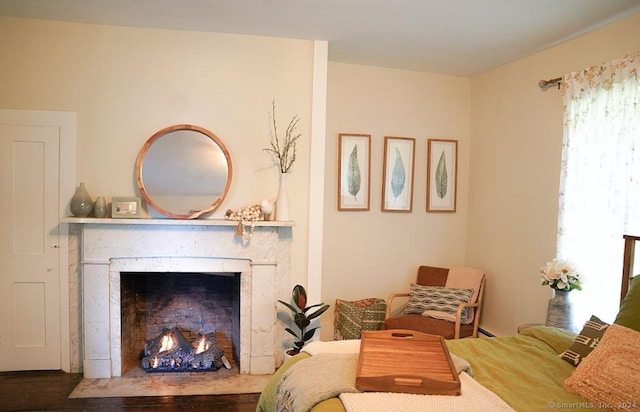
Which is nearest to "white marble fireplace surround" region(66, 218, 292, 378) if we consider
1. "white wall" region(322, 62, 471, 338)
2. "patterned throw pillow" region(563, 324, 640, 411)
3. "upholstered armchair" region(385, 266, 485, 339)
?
"white wall" region(322, 62, 471, 338)

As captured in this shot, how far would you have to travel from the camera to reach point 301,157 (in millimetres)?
3670

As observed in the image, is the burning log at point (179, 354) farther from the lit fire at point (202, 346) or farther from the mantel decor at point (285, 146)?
the mantel decor at point (285, 146)

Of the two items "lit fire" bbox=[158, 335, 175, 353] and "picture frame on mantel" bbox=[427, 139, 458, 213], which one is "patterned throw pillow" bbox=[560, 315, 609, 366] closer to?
"picture frame on mantel" bbox=[427, 139, 458, 213]

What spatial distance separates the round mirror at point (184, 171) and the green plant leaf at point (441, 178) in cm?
224

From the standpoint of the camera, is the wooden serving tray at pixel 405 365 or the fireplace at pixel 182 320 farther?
the fireplace at pixel 182 320

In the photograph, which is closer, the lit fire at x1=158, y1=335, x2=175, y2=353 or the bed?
the bed

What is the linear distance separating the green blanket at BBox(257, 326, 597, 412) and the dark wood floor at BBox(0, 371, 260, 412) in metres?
0.95

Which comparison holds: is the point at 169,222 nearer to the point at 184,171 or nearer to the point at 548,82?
the point at 184,171

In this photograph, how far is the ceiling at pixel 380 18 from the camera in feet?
9.47

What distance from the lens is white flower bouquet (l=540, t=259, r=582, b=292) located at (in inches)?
121

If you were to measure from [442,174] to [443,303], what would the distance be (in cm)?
136

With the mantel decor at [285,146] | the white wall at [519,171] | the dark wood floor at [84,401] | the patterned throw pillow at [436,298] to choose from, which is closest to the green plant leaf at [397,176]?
the white wall at [519,171]

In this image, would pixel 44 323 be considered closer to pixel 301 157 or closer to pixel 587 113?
pixel 301 157

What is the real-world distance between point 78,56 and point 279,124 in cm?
161
